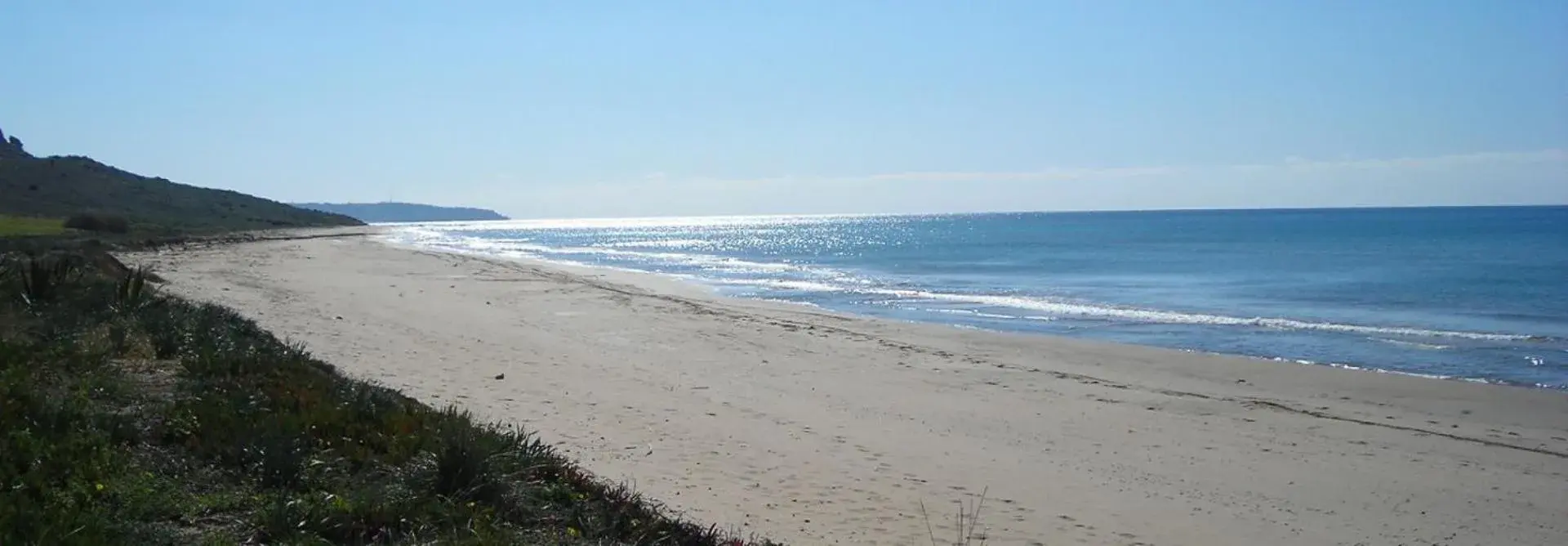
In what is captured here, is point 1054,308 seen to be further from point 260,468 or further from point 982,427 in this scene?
point 260,468

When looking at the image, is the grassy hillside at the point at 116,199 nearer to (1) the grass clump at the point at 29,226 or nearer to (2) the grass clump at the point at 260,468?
(1) the grass clump at the point at 29,226

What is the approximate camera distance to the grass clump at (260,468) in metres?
5.22

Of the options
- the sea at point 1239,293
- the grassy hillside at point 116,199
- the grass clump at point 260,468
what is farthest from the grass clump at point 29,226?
the grass clump at point 260,468

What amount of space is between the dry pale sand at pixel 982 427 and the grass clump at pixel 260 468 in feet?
5.65

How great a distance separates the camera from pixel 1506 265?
150ft

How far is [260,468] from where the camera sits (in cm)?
607

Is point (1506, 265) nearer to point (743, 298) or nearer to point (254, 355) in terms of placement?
point (743, 298)

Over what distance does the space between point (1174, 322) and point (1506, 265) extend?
30.5 metres

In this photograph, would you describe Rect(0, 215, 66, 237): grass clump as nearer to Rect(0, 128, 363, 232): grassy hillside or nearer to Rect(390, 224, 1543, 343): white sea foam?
Rect(0, 128, 363, 232): grassy hillside

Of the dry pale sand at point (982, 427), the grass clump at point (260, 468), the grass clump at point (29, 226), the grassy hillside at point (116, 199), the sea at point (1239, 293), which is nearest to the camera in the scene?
the grass clump at point (260, 468)

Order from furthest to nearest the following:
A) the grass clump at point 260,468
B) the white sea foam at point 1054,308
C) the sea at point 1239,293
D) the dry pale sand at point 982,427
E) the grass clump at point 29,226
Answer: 1. the grass clump at point 29,226
2. the white sea foam at point 1054,308
3. the sea at point 1239,293
4. the dry pale sand at point 982,427
5. the grass clump at point 260,468

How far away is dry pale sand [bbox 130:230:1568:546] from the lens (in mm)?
8484

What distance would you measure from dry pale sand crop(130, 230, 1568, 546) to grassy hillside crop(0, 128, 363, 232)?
41.2 meters

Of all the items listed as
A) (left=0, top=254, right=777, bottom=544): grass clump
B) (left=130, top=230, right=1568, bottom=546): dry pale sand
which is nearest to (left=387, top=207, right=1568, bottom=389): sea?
(left=130, top=230, right=1568, bottom=546): dry pale sand
